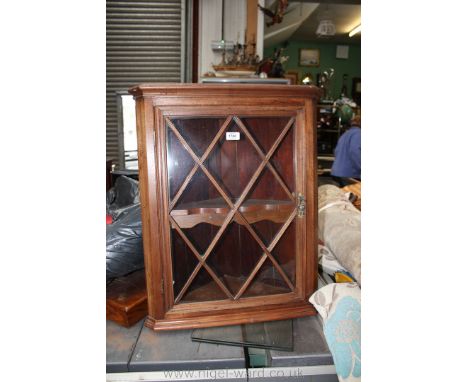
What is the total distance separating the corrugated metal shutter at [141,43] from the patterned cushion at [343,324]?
5.83 feet

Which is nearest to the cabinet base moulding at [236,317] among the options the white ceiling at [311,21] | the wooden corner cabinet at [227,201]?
the wooden corner cabinet at [227,201]

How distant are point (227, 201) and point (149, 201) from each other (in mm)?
A: 227

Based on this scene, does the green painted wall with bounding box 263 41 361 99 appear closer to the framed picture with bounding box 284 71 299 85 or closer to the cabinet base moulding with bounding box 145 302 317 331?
the framed picture with bounding box 284 71 299 85

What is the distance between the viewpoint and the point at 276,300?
3.80ft

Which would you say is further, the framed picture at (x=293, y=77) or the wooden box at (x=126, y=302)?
the framed picture at (x=293, y=77)

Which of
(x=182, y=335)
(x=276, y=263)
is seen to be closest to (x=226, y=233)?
(x=276, y=263)

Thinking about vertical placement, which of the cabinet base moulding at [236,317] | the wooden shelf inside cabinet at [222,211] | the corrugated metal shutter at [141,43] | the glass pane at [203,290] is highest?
the corrugated metal shutter at [141,43]

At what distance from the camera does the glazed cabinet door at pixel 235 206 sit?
109 cm

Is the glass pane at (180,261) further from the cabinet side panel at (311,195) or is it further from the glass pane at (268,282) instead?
the cabinet side panel at (311,195)

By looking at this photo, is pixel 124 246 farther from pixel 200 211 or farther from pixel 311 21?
pixel 311 21

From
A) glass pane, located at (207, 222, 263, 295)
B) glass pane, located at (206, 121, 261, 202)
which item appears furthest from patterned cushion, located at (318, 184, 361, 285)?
glass pane, located at (206, 121, 261, 202)

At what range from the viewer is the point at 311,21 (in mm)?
6172
